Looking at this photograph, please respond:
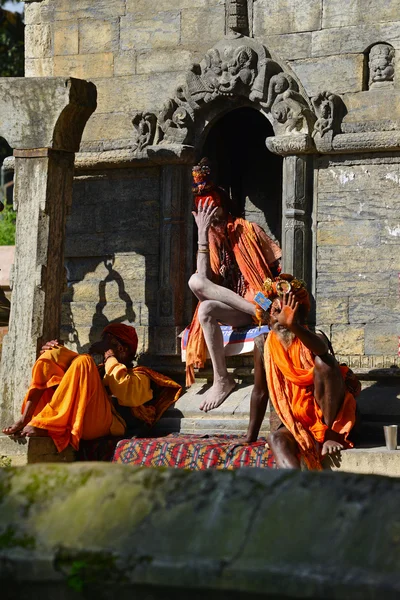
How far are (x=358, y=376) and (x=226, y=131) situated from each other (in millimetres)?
3151

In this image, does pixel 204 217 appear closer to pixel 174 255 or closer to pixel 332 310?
pixel 174 255

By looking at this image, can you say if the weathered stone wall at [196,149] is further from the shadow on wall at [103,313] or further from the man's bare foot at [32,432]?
the man's bare foot at [32,432]

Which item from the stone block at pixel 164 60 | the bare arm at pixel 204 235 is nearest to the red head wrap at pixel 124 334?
the bare arm at pixel 204 235

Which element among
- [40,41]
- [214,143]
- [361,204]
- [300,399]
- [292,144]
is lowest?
[300,399]

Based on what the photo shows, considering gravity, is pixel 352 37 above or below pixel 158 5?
below

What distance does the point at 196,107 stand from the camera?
35.5 feet

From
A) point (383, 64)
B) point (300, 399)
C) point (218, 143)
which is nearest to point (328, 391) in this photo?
point (300, 399)

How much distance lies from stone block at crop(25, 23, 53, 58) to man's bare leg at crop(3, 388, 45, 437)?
340 cm

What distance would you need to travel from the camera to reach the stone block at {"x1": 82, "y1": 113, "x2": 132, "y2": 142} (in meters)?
11.1

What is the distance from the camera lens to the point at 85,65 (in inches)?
447

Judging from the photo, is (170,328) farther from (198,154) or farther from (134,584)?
(134,584)

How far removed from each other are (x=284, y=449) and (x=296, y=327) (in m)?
0.78

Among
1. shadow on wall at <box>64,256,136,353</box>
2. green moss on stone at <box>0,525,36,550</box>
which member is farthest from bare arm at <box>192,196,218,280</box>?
green moss on stone at <box>0,525,36,550</box>

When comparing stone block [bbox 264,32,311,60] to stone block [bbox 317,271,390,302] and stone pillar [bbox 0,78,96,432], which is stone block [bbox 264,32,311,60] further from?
stone block [bbox 317,271,390,302]
